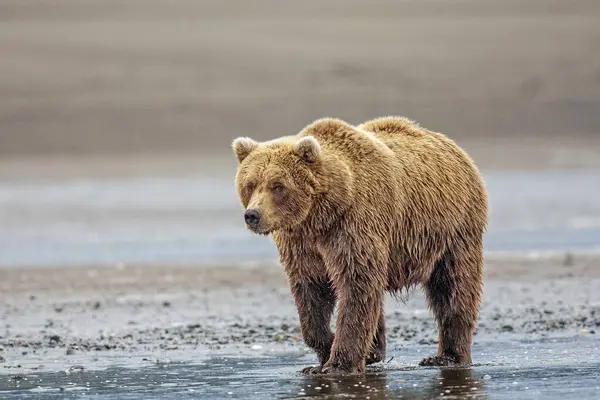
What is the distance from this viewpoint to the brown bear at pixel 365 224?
7.79 metres

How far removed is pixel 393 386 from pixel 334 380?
418 mm

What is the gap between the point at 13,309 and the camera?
1246 cm

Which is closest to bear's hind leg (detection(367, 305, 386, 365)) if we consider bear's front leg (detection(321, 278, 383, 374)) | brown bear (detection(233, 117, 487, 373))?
brown bear (detection(233, 117, 487, 373))

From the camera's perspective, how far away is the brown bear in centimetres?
779

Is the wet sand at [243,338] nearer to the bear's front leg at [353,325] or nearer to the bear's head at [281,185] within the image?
the bear's front leg at [353,325]

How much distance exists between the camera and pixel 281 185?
304 inches

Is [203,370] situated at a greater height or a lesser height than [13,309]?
lesser

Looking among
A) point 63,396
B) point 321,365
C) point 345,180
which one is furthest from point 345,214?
point 63,396

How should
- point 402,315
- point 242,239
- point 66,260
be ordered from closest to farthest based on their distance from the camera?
point 402,315 → point 66,260 → point 242,239

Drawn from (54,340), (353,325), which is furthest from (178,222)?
(353,325)

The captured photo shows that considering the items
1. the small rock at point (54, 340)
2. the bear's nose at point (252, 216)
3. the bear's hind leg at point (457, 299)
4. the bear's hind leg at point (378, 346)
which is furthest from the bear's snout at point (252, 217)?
the small rock at point (54, 340)

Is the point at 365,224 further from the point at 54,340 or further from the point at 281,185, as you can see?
the point at 54,340

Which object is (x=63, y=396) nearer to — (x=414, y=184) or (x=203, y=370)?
(x=203, y=370)

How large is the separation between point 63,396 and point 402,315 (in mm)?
4476
